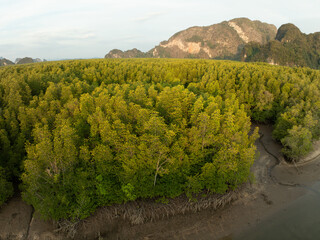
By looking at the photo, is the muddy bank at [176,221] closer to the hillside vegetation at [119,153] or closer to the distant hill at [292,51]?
the hillside vegetation at [119,153]

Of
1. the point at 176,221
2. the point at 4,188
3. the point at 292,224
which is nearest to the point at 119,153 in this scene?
the point at 176,221

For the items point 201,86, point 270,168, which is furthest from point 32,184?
point 201,86

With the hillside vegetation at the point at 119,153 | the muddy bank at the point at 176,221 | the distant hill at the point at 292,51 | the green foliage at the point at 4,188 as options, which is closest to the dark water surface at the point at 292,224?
the muddy bank at the point at 176,221

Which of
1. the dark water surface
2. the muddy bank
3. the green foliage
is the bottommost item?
the dark water surface

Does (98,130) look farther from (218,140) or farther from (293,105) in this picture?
(293,105)

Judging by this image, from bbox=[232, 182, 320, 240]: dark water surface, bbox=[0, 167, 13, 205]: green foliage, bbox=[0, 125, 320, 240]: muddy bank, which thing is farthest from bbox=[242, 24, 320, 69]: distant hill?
bbox=[0, 167, 13, 205]: green foliage

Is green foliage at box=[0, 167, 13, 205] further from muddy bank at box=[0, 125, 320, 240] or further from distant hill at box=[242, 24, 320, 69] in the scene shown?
distant hill at box=[242, 24, 320, 69]
